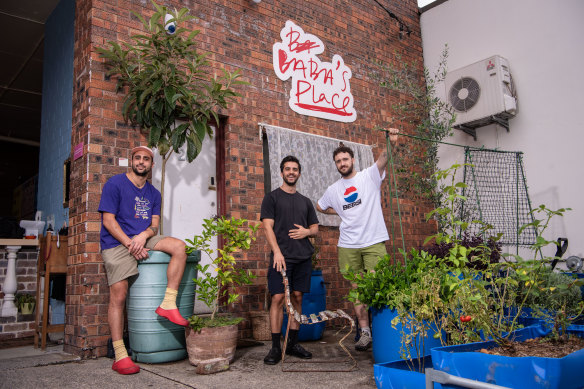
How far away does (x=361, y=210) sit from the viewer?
12.4 ft

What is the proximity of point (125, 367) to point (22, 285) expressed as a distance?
2565mm

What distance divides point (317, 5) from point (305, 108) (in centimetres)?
148

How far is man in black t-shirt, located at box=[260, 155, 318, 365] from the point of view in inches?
133

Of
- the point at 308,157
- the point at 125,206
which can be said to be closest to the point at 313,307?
the point at 308,157

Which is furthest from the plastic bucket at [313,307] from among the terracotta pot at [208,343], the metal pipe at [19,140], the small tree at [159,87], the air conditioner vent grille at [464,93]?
the metal pipe at [19,140]

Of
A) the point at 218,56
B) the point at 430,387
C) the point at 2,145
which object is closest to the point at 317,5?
the point at 218,56

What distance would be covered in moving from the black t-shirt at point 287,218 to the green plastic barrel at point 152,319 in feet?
2.76

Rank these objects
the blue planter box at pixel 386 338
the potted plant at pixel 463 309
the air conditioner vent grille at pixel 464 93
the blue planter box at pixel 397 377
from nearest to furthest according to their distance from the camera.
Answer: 1. the potted plant at pixel 463 309
2. the blue planter box at pixel 397 377
3. the blue planter box at pixel 386 338
4. the air conditioner vent grille at pixel 464 93

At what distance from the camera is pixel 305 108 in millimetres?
5344

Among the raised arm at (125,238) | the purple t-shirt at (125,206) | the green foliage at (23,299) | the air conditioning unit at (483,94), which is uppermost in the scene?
the air conditioning unit at (483,94)

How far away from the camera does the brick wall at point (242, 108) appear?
146 inches

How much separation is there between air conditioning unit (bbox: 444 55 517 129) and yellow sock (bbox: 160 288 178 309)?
4.49 metres

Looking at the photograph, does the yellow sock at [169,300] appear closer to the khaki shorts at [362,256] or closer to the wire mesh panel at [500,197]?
the khaki shorts at [362,256]

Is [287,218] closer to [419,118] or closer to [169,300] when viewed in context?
[169,300]
